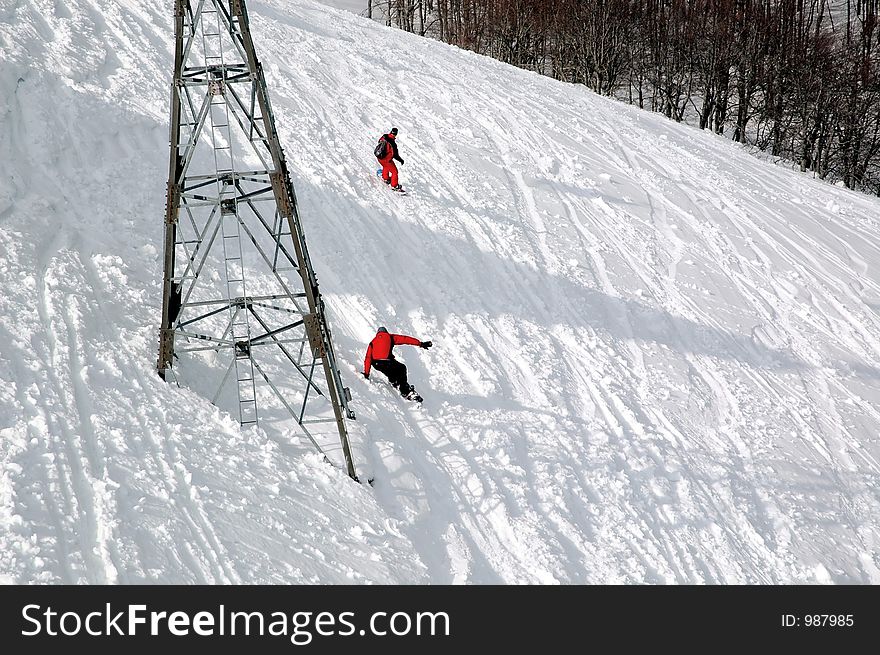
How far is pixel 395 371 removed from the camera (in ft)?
33.1

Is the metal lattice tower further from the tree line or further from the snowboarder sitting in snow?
the tree line

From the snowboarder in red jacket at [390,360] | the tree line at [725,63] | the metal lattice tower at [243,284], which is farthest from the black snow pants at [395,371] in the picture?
the tree line at [725,63]

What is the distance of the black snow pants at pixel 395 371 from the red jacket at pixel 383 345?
0.23 feet

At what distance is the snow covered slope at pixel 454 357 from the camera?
7.62 metres

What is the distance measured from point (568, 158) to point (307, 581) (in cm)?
1378

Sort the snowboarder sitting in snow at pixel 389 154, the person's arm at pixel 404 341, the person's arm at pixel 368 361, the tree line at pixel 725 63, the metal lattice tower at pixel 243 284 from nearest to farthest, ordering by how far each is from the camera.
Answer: the metal lattice tower at pixel 243 284 → the person's arm at pixel 404 341 → the person's arm at pixel 368 361 → the snowboarder sitting in snow at pixel 389 154 → the tree line at pixel 725 63

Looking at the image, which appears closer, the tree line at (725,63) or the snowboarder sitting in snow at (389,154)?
the snowboarder sitting in snow at (389,154)

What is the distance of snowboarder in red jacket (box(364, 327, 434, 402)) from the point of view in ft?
33.0

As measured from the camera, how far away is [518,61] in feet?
144

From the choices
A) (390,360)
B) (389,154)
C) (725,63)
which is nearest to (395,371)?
(390,360)

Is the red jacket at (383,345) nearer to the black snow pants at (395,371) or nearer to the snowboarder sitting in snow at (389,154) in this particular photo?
the black snow pants at (395,371)

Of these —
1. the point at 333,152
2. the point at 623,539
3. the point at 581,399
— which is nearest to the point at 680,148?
the point at 333,152

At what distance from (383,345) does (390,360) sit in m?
0.23

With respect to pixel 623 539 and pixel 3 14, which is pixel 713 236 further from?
pixel 3 14
